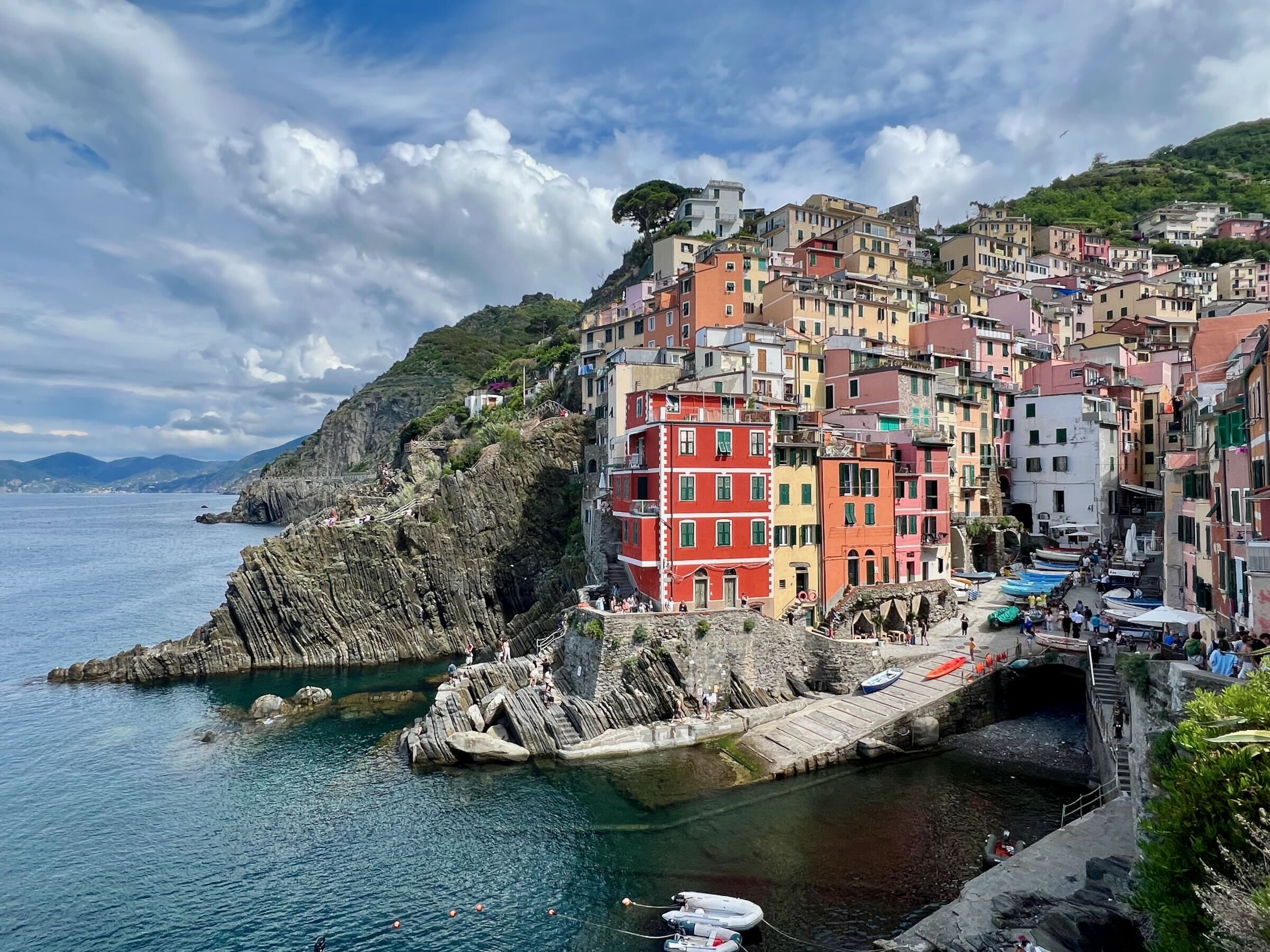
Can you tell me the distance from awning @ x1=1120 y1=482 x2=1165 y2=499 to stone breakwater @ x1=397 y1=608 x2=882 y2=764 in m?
31.5

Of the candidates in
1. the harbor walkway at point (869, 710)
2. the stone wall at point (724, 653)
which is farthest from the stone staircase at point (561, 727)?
the harbor walkway at point (869, 710)

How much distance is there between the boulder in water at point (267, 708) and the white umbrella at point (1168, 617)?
47169 mm

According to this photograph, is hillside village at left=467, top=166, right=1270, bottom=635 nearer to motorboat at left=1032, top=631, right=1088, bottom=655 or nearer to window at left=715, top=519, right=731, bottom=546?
window at left=715, top=519, right=731, bottom=546

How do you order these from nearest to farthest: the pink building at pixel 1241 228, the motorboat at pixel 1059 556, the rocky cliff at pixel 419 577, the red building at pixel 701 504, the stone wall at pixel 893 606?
the red building at pixel 701 504, the stone wall at pixel 893 606, the motorboat at pixel 1059 556, the rocky cliff at pixel 419 577, the pink building at pixel 1241 228

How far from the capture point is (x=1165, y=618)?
3009 centimetres

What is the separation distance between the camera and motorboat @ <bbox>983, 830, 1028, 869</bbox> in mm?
25281

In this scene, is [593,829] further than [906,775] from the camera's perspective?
No

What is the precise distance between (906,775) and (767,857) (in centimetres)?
985

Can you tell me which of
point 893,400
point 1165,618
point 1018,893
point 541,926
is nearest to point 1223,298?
point 893,400

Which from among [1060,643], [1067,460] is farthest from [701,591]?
[1067,460]

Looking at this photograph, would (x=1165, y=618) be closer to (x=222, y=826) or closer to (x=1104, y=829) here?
(x=1104, y=829)

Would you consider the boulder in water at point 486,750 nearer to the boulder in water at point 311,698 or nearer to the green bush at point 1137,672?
Answer: the boulder in water at point 311,698

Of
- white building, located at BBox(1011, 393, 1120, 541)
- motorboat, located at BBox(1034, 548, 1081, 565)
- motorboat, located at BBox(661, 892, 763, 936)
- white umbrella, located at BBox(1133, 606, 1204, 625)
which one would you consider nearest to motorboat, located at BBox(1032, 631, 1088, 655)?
white umbrella, located at BBox(1133, 606, 1204, 625)

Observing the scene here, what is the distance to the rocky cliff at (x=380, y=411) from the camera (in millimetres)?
163875
